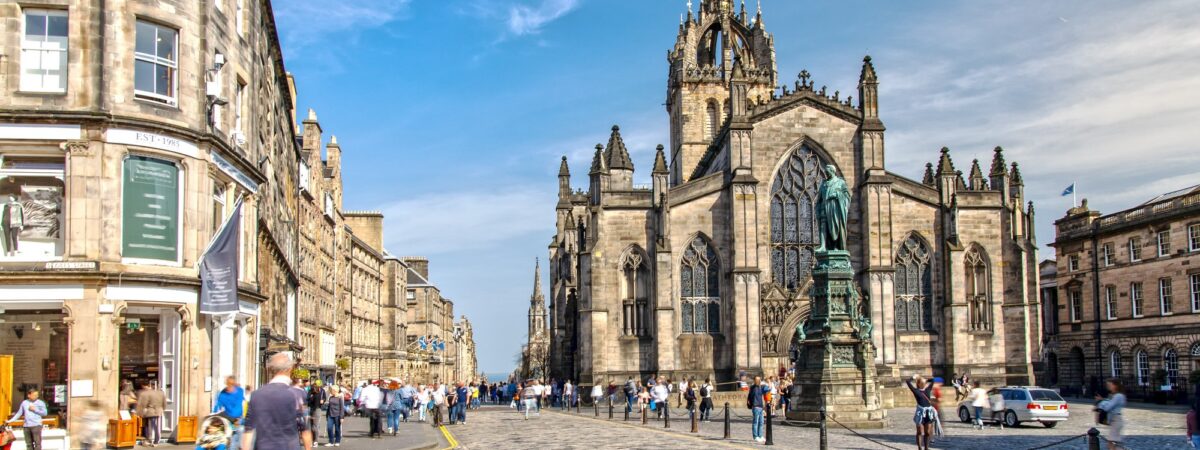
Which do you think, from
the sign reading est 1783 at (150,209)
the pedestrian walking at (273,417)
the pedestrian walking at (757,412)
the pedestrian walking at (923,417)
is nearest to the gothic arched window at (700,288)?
the pedestrian walking at (757,412)

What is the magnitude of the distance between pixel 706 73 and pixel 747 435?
43.4m

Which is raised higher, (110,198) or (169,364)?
(110,198)

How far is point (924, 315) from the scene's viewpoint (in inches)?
1933

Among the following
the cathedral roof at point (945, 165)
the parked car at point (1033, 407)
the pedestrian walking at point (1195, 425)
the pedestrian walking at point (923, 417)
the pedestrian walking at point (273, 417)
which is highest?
the cathedral roof at point (945, 165)

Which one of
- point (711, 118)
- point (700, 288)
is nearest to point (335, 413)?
point (700, 288)

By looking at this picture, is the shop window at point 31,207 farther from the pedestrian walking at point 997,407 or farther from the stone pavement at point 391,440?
the pedestrian walking at point 997,407

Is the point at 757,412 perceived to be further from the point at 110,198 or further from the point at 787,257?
the point at 787,257

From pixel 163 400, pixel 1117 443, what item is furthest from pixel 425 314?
pixel 1117 443

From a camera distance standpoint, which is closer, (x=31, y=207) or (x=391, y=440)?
(x=31, y=207)

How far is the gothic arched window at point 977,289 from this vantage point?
160 feet

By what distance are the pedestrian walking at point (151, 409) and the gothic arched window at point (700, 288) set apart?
30.5 meters

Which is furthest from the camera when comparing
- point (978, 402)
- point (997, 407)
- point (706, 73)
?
point (706, 73)

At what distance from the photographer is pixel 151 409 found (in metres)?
19.3

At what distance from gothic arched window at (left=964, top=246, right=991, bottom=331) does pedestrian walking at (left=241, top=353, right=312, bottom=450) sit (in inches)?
1704
